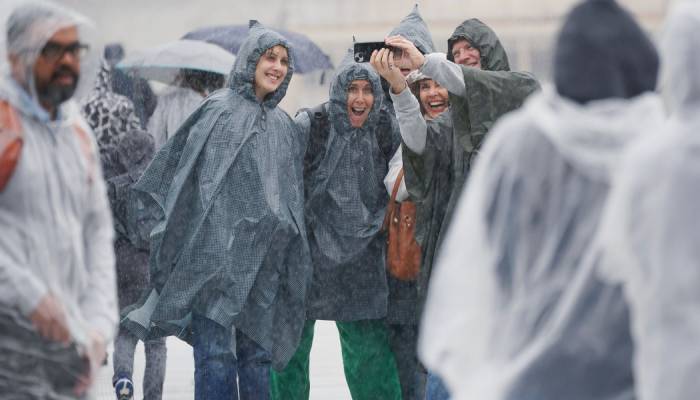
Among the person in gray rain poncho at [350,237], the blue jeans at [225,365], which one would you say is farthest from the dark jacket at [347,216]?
the blue jeans at [225,365]

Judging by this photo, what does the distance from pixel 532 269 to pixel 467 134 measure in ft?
10.4

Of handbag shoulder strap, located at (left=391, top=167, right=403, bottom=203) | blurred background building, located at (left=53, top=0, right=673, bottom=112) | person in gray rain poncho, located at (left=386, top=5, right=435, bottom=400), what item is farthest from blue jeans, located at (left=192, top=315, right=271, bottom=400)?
blurred background building, located at (left=53, top=0, right=673, bottom=112)

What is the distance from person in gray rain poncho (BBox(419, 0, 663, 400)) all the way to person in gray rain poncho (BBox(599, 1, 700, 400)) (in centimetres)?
10

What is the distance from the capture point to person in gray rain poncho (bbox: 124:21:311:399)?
858cm

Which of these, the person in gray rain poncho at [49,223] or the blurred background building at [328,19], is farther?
the blurred background building at [328,19]

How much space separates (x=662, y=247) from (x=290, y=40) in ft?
38.4

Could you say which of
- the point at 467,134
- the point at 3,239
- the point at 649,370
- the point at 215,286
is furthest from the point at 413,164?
the point at 649,370

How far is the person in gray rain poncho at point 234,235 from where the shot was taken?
8.58 meters

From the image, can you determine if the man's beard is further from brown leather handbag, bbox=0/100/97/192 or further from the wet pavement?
the wet pavement

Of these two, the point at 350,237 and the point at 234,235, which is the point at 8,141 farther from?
the point at 350,237

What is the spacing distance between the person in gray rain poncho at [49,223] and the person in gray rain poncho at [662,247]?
5.39ft

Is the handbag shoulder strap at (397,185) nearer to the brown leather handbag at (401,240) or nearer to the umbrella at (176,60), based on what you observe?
the brown leather handbag at (401,240)

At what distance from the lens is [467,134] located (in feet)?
26.2

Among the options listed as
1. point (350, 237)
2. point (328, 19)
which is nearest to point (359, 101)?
point (350, 237)
